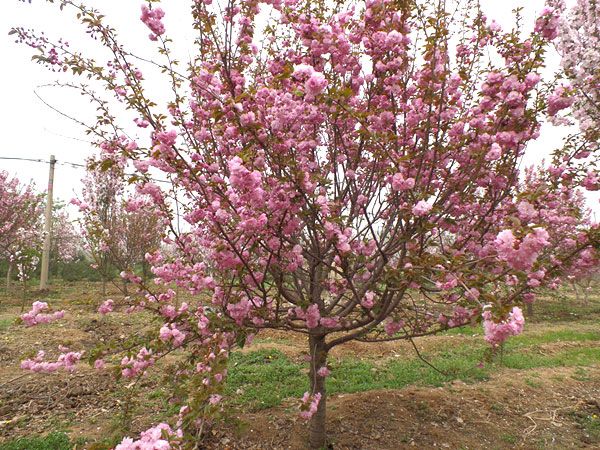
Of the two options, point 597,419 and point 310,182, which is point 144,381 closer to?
point 310,182

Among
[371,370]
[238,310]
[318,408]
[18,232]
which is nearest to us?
[238,310]

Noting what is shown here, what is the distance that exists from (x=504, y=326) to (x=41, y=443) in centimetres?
433

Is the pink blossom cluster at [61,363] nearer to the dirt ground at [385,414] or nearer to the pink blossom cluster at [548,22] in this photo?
the dirt ground at [385,414]

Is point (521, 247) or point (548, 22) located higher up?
point (548, 22)

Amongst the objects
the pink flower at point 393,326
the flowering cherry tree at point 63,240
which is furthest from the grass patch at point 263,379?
the flowering cherry tree at point 63,240

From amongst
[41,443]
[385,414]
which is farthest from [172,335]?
[385,414]

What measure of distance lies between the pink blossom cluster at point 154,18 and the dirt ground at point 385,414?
244 centimetres

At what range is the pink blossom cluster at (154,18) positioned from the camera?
280cm

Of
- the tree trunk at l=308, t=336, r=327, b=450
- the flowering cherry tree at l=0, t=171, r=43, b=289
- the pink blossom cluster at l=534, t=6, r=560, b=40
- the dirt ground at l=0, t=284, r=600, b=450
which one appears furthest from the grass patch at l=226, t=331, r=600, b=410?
the flowering cherry tree at l=0, t=171, r=43, b=289

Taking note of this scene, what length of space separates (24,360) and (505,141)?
411 cm

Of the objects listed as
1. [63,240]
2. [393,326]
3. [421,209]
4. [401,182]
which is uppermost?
[63,240]

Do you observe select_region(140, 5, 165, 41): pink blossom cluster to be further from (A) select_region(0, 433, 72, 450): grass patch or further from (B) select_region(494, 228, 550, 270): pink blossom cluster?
(A) select_region(0, 433, 72, 450): grass patch

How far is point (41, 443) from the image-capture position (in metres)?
3.72

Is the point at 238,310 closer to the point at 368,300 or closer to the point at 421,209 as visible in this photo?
the point at 368,300
